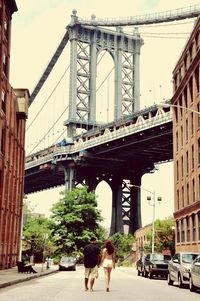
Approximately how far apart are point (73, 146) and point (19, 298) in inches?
3337

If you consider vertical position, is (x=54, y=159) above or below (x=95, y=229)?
above

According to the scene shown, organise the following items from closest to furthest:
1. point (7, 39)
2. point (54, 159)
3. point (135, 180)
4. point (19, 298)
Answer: point (19, 298) → point (7, 39) → point (54, 159) → point (135, 180)

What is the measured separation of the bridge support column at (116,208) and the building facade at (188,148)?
51341 mm

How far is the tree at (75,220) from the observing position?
76.6 meters

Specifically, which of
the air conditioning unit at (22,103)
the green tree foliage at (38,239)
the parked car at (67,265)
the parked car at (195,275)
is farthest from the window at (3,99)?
the green tree foliage at (38,239)

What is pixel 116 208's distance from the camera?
370 feet

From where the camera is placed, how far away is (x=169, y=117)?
245ft

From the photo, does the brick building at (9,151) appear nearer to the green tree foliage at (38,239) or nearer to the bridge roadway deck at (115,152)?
the green tree foliage at (38,239)

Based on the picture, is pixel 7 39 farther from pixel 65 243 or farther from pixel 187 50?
pixel 65 243

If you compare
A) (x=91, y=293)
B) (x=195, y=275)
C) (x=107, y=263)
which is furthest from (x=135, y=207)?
(x=91, y=293)

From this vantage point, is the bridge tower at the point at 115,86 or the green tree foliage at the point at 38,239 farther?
the bridge tower at the point at 115,86

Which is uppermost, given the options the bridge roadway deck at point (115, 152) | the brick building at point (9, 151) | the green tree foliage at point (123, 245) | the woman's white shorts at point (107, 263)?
the bridge roadway deck at point (115, 152)

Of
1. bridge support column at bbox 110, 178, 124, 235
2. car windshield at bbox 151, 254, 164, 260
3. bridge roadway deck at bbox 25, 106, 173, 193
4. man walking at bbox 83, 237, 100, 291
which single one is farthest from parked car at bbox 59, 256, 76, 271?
bridge support column at bbox 110, 178, 124, 235

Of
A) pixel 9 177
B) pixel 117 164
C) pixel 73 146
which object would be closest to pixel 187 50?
pixel 9 177
